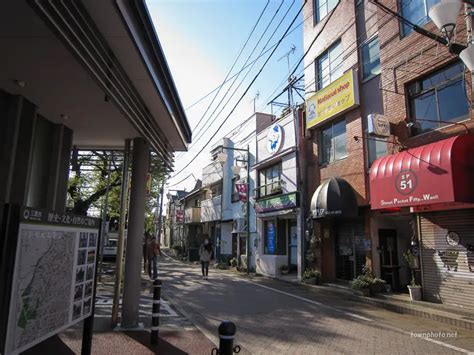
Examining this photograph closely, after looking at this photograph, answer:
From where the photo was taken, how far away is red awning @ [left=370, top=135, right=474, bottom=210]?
10.2 metres

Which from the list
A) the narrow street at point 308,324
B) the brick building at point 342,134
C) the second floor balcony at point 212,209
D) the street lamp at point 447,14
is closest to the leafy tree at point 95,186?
the second floor balcony at point 212,209

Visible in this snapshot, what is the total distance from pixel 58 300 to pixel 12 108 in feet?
11.4

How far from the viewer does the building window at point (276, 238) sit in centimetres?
2178

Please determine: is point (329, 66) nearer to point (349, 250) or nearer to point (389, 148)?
point (389, 148)

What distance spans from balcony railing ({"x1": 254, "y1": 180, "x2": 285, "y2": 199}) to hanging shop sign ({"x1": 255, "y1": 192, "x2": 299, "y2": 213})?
42 centimetres

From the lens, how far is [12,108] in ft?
20.7

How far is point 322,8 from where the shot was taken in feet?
64.1

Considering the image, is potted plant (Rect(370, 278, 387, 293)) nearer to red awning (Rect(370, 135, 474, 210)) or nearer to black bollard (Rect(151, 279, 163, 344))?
red awning (Rect(370, 135, 474, 210))

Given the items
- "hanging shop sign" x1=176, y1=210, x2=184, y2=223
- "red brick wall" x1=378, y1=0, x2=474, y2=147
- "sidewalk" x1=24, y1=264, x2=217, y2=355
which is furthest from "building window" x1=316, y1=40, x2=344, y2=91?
"hanging shop sign" x1=176, y1=210, x2=184, y2=223

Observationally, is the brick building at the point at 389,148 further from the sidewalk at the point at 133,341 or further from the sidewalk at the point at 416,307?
the sidewalk at the point at 133,341

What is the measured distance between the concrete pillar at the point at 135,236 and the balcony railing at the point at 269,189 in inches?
511

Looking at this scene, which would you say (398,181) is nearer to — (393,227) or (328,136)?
(393,227)

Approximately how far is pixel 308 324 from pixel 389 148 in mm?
7021

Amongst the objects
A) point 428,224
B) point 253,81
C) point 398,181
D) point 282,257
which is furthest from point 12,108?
point 282,257
